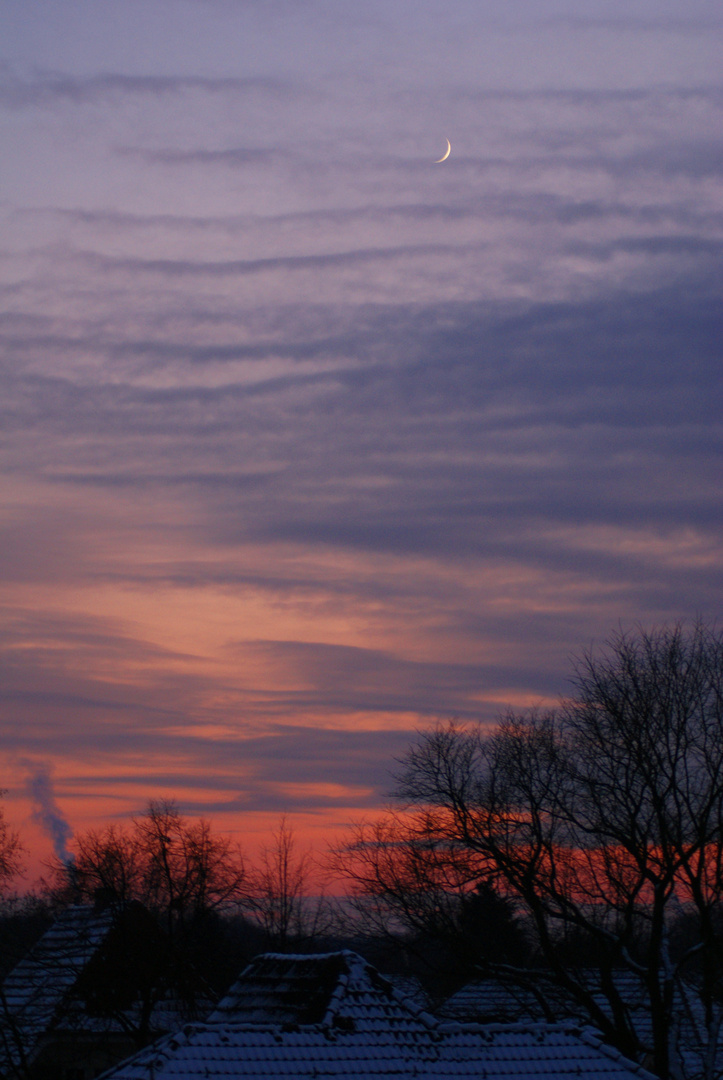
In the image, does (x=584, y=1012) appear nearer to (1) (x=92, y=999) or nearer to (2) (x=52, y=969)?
(1) (x=92, y=999)

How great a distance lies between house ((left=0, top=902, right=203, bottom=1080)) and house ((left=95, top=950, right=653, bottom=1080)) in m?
9.69

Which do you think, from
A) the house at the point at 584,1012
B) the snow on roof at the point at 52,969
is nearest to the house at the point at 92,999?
the snow on roof at the point at 52,969

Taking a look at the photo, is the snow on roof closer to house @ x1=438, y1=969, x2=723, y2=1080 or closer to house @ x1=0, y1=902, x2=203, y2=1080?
house @ x1=0, y1=902, x2=203, y2=1080

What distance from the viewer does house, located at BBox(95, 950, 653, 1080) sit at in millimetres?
16188

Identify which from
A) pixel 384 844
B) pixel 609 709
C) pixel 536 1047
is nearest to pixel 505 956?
pixel 384 844

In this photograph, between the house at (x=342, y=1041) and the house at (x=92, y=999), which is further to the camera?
the house at (x=92, y=999)

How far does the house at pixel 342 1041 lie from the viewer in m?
16.2

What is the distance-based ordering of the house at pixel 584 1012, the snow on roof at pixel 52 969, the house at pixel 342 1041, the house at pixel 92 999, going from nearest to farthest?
1. the house at pixel 342 1041
2. the house at pixel 584 1012
3. the house at pixel 92 999
4. the snow on roof at pixel 52 969

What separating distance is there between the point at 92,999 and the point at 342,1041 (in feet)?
45.3

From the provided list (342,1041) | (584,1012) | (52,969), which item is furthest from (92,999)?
(342,1041)

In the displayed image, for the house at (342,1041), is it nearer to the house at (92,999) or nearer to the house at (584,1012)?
the house at (584,1012)

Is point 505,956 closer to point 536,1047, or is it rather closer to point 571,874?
point 571,874

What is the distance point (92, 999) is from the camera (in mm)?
28297

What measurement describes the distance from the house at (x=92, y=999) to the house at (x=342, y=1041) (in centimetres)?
969
